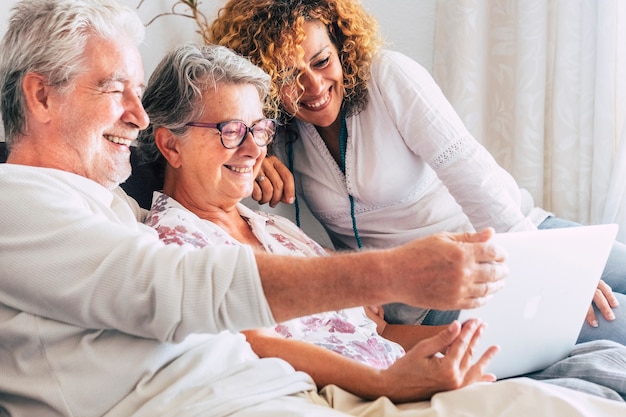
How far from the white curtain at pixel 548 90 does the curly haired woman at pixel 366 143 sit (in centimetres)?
48

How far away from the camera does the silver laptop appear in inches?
59.6

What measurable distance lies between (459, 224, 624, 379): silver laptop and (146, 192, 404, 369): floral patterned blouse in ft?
0.78

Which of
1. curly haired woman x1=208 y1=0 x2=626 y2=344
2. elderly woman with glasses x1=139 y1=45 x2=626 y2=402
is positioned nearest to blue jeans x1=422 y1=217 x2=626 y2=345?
curly haired woman x1=208 y1=0 x2=626 y2=344

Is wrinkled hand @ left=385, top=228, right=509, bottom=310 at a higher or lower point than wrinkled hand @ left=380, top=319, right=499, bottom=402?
higher

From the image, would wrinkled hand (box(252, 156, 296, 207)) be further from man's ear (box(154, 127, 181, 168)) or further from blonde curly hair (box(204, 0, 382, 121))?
man's ear (box(154, 127, 181, 168))

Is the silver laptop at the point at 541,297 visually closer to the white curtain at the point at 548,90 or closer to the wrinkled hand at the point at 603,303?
the wrinkled hand at the point at 603,303

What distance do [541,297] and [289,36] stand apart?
86 cm

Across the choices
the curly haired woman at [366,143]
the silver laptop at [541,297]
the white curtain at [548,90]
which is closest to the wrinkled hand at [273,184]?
the curly haired woman at [366,143]

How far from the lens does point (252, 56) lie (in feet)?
6.44

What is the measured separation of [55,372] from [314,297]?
422mm

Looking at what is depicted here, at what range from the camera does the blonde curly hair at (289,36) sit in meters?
1.94

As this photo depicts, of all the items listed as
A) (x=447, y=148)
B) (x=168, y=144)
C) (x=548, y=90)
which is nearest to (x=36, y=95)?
(x=168, y=144)

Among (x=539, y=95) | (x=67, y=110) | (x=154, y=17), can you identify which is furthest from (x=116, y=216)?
(x=539, y=95)

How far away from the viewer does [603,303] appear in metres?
1.97
